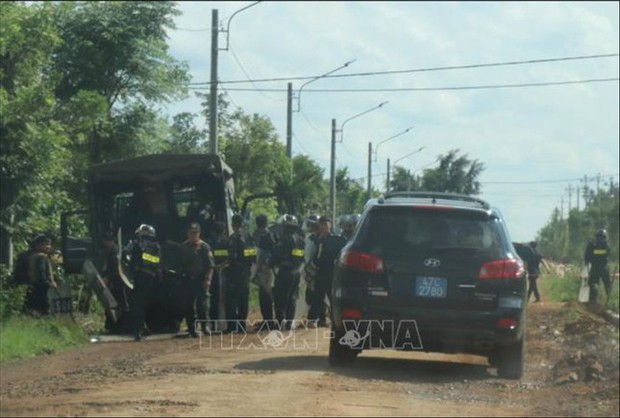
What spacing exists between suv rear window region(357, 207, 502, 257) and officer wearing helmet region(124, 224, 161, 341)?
5378 millimetres

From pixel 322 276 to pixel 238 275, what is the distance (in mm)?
1310

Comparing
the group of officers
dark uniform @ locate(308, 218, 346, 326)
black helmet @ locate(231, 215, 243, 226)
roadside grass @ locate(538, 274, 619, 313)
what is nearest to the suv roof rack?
dark uniform @ locate(308, 218, 346, 326)

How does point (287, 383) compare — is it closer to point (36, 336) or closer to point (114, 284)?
point (36, 336)

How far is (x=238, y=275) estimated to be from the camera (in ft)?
63.6

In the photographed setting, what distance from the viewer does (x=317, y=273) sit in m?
19.0

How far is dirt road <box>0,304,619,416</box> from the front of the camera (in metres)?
10.3

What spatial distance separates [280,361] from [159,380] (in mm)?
2269

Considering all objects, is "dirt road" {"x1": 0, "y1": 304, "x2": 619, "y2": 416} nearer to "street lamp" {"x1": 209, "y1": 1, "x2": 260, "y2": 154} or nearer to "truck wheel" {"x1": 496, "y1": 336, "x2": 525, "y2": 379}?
"truck wheel" {"x1": 496, "y1": 336, "x2": 525, "y2": 379}

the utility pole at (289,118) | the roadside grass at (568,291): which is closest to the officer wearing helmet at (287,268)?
the roadside grass at (568,291)

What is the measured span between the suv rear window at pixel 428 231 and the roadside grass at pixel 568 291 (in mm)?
15945

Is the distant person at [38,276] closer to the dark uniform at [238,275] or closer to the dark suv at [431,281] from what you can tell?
the dark uniform at [238,275]

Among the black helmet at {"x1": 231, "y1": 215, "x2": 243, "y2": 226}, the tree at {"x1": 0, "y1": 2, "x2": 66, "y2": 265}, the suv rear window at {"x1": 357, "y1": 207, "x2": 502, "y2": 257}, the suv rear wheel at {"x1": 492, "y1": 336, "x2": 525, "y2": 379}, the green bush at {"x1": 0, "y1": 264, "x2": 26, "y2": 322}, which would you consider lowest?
the suv rear wheel at {"x1": 492, "y1": 336, "x2": 525, "y2": 379}

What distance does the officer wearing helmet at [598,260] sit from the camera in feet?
91.4

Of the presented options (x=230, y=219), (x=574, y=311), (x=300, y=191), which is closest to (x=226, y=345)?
(x=230, y=219)
